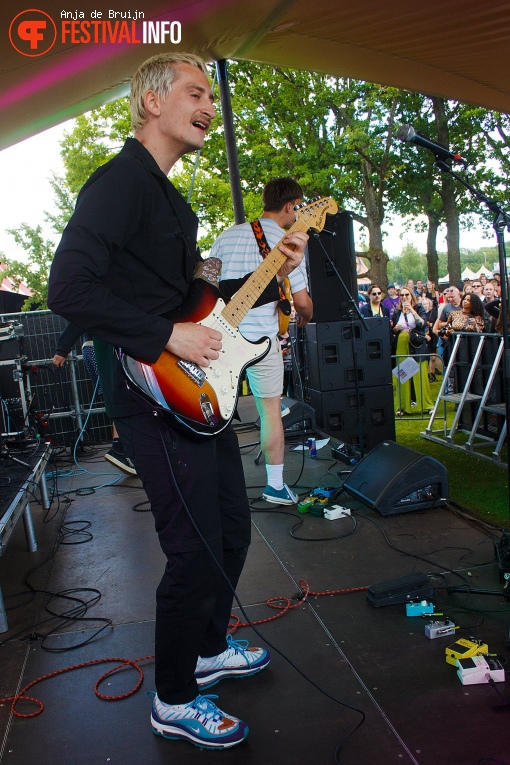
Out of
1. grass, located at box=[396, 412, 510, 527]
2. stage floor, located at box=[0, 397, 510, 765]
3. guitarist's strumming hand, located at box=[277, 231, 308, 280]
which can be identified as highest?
guitarist's strumming hand, located at box=[277, 231, 308, 280]

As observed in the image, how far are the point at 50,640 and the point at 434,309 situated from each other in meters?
12.4

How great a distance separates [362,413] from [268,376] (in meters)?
2.36

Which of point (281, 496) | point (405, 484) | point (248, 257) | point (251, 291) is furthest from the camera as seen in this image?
point (281, 496)

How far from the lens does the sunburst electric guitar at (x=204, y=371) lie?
6.02 ft

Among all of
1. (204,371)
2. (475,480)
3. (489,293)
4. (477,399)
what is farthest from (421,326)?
(204,371)

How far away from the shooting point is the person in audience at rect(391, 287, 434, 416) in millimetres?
8812

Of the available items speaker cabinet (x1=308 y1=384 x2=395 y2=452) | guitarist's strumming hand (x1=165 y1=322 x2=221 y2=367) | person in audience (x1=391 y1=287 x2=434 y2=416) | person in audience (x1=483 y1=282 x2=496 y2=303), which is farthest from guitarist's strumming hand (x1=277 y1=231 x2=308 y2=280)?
person in audience (x1=483 y1=282 x2=496 y2=303)

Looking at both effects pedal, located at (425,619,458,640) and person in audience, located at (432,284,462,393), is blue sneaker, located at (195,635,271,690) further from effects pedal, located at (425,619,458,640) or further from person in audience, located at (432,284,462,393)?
person in audience, located at (432,284,462,393)

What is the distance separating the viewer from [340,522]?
4113mm

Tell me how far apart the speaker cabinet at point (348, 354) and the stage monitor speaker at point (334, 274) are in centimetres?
14

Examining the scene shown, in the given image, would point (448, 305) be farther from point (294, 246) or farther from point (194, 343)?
point (194, 343)

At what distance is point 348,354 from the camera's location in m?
6.42

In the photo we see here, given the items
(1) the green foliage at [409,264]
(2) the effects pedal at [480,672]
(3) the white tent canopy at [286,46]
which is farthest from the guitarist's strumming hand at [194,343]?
(1) the green foliage at [409,264]

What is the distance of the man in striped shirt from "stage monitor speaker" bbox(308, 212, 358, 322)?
1.82 metres
